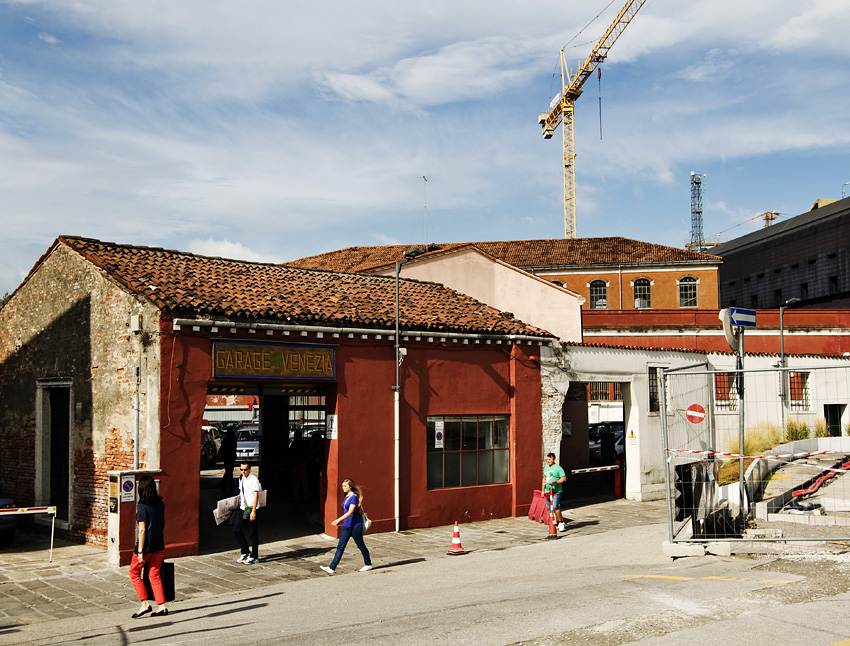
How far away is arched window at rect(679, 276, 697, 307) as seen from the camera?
1876 inches

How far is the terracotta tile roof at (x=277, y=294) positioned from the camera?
1464 centimetres

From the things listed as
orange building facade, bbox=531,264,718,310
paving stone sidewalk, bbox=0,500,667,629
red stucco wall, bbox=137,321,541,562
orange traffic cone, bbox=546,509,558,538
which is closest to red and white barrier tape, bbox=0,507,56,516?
paving stone sidewalk, bbox=0,500,667,629

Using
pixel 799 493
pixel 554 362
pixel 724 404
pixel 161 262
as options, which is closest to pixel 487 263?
pixel 554 362

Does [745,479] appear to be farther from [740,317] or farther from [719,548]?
[740,317]

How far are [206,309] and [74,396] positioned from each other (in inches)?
156

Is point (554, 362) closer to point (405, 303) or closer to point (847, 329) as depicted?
point (405, 303)

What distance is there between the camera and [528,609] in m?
9.06

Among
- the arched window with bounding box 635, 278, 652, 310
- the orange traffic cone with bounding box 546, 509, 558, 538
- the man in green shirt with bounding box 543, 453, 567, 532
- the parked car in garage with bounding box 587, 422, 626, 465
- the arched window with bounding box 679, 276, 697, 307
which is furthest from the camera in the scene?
the arched window with bounding box 635, 278, 652, 310

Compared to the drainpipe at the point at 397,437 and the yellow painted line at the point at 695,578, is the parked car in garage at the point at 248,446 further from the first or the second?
the yellow painted line at the point at 695,578

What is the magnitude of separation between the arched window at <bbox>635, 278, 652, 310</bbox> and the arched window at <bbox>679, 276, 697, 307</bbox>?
1860mm

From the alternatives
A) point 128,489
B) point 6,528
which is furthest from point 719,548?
point 6,528

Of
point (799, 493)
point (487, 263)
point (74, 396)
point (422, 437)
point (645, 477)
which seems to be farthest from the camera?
point (487, 263)

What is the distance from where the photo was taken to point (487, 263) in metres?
27.1

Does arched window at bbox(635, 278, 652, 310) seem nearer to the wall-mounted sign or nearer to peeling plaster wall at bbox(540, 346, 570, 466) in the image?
peeling plaster wall at bbox(540, 346, 570, 466)
